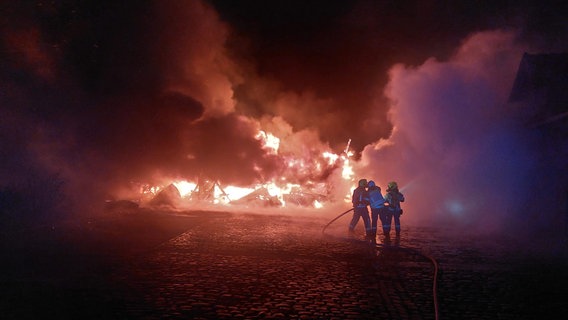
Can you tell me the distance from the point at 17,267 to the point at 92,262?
1.10 meters

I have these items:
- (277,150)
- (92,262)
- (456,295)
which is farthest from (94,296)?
(277,150)

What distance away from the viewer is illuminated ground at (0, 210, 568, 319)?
15.9ft

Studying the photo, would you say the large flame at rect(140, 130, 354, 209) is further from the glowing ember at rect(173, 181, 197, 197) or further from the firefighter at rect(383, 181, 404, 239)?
the firefighter at rect(383, 181, 404, 239)

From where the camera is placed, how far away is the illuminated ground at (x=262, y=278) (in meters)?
4.84

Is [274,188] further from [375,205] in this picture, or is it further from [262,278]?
[262,278]

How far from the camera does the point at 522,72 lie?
16.9 meters

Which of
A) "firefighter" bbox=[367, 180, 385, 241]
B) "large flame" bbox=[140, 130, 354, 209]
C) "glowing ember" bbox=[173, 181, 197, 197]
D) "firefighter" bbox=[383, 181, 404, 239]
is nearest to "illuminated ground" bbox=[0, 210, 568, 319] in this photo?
"firefighter" bbox=[383, 181, 404, 239]

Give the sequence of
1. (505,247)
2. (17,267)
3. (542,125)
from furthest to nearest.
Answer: (542,125)
(505,247)
(17,267)

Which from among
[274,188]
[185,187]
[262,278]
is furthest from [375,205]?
[185,187]

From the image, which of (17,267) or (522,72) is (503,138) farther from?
(17,267)

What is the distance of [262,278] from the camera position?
6.33 m

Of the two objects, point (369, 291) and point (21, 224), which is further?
point (21, 224)

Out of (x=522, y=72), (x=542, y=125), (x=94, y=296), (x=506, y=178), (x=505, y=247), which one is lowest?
(x=94, y=296)

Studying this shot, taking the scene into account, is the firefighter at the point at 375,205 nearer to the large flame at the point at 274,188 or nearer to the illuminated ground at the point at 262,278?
the illuminated ground at the point at 262,278
